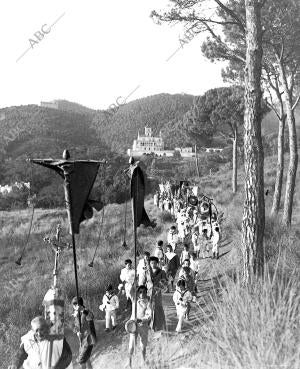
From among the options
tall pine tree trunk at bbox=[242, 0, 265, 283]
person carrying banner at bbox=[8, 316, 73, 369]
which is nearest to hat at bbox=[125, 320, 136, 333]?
person carrying banner at bbox=[8, 316, 73, 369]

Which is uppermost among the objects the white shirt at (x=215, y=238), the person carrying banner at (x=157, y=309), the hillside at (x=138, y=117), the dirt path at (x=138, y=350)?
the hillside at (x=138, y=117)

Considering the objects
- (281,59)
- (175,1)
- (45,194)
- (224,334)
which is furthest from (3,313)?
(45,194)

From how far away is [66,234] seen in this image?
20062 millimetres

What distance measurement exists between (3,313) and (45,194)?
31.4 m

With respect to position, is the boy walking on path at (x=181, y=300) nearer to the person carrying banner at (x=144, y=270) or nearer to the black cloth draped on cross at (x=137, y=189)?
the person carrying banner at (x=144, y=270)

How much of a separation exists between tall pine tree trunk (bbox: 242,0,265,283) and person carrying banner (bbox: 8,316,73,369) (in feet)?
13.6

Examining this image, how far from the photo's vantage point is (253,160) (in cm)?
775

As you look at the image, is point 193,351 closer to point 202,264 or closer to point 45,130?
point 202,264

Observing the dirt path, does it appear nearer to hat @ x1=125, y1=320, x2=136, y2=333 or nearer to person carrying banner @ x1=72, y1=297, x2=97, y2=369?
person carrying banner @ x1=72, y1=297, x2=97, y2=369

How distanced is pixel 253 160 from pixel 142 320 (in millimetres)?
3744

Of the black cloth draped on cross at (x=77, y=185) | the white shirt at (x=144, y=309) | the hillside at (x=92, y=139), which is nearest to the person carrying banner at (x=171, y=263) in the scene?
the white shirt at (x=144, y=309)

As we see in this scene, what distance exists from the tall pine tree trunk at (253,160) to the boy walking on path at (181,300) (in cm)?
122

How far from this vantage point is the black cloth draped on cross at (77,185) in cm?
524

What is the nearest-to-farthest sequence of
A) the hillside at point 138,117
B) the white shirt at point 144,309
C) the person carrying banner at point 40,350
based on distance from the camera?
the person carrying banner at point 40,350, the white shirt at point 144,309, the hillside at point 138,117
